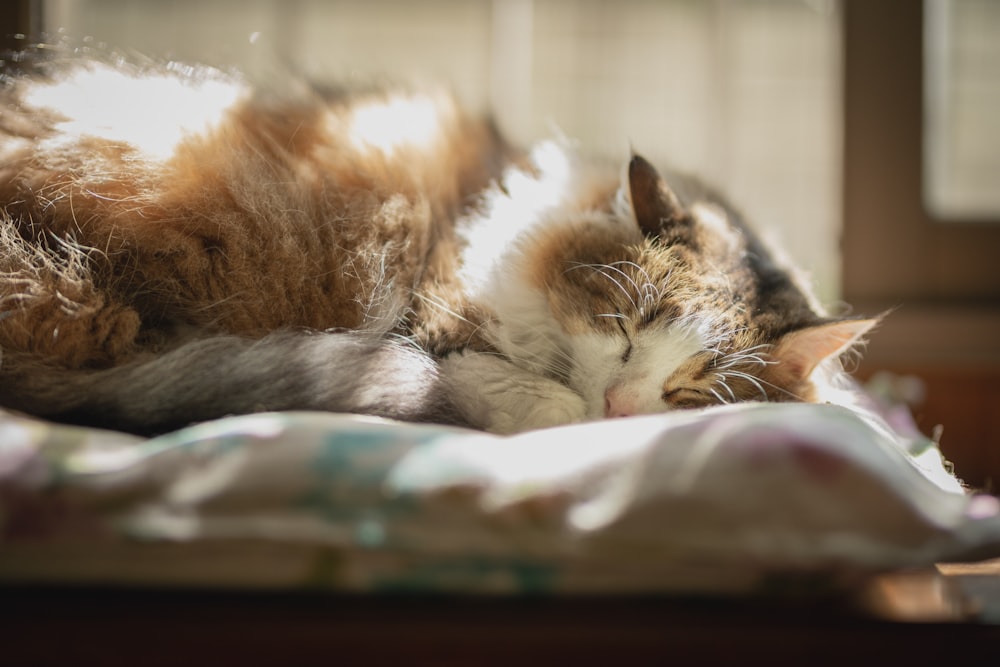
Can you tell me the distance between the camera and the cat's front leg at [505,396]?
3.54 ft

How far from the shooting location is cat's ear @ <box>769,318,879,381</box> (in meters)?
1.14

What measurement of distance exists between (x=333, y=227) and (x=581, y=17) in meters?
1.80

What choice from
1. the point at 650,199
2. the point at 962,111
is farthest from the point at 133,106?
the point at 962,111

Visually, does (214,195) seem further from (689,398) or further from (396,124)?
(689,398)

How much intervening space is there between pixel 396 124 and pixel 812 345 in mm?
779

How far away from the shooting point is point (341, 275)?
112cm

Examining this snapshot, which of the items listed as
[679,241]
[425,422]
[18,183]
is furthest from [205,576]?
[679,241]

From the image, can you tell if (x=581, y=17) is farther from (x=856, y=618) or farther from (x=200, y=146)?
(x=856, y=618)

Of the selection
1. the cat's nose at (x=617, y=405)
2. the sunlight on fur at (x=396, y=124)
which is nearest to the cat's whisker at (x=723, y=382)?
the cat's nose at (x=617, y=405)

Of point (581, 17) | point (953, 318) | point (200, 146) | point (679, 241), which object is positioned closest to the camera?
point (200, 146)

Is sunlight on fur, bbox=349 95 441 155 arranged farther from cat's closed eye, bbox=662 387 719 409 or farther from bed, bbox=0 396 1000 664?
bed, bbox=0 396 1000 664

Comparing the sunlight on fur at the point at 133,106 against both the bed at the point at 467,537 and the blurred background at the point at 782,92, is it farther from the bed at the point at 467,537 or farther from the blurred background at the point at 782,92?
the blurred background at the point at 782,92

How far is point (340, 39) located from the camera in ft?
8.68

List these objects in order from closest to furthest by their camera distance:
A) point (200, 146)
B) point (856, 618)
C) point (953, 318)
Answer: point (856, 618) → point (200, 146) → point (953, 318)
